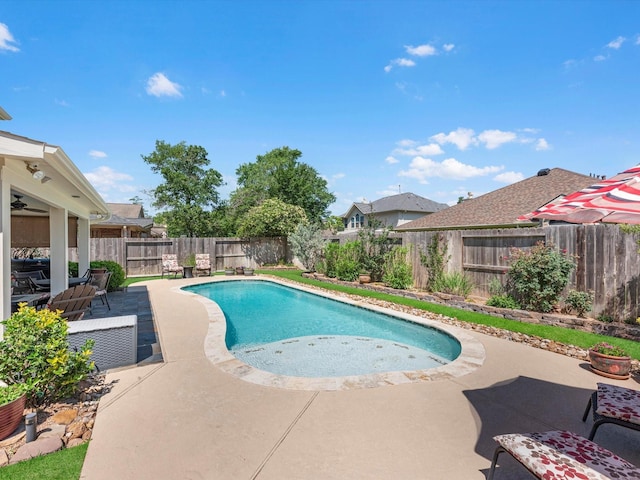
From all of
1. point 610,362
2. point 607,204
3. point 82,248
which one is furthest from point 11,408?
point 82,248

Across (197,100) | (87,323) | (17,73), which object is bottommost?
(87,323)

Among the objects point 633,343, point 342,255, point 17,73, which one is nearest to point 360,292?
point 342,255

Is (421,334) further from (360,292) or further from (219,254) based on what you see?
(219,254)

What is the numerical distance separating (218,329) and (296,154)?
3201 cm

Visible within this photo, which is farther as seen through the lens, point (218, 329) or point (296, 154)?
point (296, 154)

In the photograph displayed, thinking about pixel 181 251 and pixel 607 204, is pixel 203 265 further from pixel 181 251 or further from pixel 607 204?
pixel 607 204

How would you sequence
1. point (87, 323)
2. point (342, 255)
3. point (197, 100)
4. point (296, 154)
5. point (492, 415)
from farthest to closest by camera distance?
point (296, 154)
point (197, 100)
point (342, 255)
point (87, 323)
point (492, 415)

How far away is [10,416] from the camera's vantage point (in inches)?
103

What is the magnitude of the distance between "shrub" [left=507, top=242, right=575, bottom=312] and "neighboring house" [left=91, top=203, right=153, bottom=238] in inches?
608

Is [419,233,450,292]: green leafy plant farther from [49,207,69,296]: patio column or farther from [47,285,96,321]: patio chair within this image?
[49,207,69,296]: patio column

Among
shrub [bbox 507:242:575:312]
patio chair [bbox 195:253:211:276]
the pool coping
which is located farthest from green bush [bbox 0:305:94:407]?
patio chair [bbox 195:253:211:276]

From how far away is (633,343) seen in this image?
4941 mm

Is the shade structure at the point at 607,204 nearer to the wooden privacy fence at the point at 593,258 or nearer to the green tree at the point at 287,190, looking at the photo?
the wooden privacy fence at the point at 593,258

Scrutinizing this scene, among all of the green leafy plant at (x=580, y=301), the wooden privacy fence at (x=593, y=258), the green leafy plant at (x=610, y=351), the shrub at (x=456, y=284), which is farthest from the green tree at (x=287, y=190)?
the green leafy plant at (x=610, y=351)
